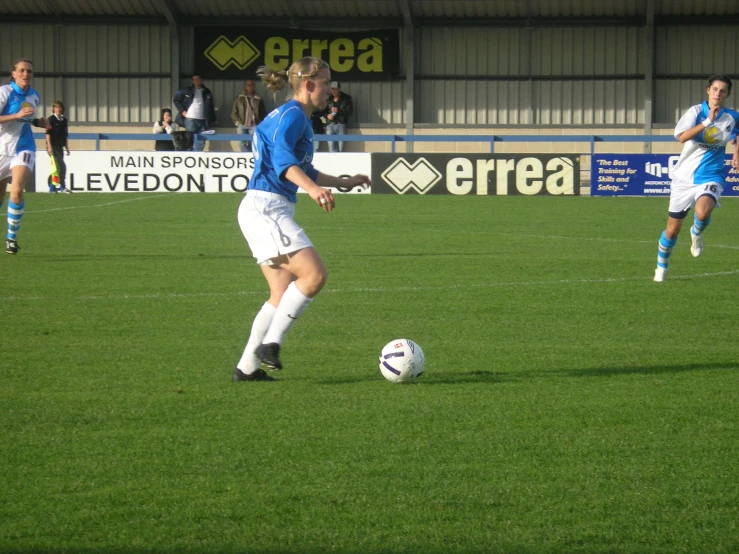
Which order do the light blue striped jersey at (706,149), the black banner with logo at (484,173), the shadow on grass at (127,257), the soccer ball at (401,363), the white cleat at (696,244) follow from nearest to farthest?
the soccer ball at (401,363) < the light blue striped jersey at (706,149) < the white cleat at (696,244) < the shadow on grass at (127,257) < the black banner with logo at (484,173)

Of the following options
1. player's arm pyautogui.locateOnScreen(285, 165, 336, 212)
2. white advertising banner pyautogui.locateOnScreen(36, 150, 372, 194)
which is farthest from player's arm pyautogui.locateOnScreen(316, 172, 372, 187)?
white advertising banner pyautogui.locateOnScreen(36, 150, 372, 194)

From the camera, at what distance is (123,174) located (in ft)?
87.9

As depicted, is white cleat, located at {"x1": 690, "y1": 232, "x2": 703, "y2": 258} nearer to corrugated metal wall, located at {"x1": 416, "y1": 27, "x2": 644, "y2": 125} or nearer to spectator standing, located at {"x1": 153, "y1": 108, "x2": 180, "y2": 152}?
spectator standing, located at {"x1": 153, "y1": 108, "x2": 180, "y2": 152}

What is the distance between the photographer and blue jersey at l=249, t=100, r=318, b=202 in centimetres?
586

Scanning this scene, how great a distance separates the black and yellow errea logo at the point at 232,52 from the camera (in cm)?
3488

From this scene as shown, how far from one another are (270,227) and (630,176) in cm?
2191

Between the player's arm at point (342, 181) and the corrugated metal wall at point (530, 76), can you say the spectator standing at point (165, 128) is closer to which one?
the corrugated metal wall at point (530, 76)

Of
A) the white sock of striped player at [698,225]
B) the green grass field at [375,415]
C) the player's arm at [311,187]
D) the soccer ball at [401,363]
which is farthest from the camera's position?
the white sock of striped player at [698,225]

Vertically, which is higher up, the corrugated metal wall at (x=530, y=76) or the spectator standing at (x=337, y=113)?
the corrugated metal wall at (x=530, y=76)

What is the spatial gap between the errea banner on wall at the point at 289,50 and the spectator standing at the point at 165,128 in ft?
12.5

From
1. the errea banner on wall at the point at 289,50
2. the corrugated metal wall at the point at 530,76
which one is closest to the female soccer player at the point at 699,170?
the corrugated metal wall at the point at 530,76

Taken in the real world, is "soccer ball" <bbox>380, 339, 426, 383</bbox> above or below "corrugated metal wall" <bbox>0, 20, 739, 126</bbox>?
below

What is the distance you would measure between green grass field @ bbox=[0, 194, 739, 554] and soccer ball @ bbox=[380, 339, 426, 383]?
3.9 inches

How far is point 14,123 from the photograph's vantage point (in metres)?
12.7
